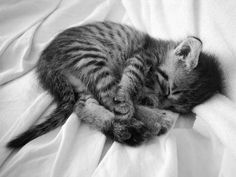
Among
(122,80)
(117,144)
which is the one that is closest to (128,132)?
(117,144)

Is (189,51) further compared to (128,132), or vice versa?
(189,51)

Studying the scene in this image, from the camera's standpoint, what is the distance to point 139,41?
1.55 metres

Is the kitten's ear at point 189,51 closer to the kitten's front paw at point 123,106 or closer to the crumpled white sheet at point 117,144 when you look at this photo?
the crumpled white sheet at point 117,144

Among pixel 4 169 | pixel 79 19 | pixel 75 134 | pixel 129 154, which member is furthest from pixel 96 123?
pixel 79 19

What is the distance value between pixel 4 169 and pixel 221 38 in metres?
1.16

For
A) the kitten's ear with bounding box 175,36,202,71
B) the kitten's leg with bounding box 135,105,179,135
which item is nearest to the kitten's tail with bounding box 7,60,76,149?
the kitten's leg with bounding box 135,105,179,135

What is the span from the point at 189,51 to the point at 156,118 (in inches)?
14.8

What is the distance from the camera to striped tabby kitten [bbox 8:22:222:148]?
1192 mm

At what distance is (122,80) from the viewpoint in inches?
52.4

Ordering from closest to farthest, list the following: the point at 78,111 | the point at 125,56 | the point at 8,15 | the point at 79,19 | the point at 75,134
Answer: the point at 75,134, the point at 78,111, the point at 125,56, the point at 8,15, the point at 79,19

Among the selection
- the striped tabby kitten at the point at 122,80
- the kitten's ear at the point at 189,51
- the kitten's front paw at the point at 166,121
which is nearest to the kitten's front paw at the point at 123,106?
the striped tabby kitten at the point at 122,80

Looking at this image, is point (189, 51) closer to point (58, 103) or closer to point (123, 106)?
point (123, 106)

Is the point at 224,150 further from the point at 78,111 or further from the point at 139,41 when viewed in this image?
the point at 139,41

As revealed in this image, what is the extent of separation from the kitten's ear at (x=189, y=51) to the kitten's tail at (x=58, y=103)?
599 millimetres
